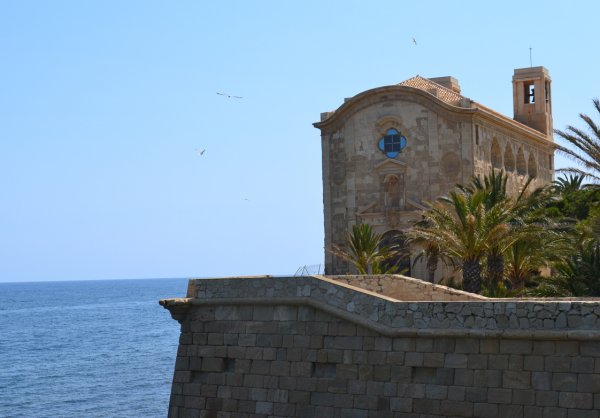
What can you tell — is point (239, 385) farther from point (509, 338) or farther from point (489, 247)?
point (489, 247)

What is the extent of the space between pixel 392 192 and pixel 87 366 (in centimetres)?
1883

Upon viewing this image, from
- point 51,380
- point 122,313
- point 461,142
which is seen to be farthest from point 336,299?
point 122,313

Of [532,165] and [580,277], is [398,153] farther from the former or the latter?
[580,277]

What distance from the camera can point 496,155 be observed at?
140 feet

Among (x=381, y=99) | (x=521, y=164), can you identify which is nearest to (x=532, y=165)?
(x=521, y=164)

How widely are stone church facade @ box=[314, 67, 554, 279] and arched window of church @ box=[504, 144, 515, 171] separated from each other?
2.14 feet

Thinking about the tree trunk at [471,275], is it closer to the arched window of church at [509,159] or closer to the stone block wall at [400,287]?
the stone block wall at [400,287]

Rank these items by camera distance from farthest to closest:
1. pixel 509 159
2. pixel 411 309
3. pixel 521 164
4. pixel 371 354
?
pixel 521 164 → pixel 509 159 → pixel 371 354 → pixel 411 309

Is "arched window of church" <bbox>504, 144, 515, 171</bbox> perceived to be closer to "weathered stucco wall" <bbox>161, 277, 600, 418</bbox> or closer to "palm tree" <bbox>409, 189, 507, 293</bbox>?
"palm tree" <bbox>409, 189, 507, 293</bbox>

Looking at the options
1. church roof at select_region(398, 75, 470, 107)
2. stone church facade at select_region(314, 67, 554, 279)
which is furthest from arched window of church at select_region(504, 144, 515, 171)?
church roof at select_region(398, 75, 470, 107)

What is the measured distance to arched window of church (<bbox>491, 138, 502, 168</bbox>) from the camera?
138ft

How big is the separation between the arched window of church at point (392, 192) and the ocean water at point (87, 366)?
32.4ft

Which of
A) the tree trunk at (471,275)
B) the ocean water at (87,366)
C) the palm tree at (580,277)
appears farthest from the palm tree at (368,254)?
the palm tree at (580,277)

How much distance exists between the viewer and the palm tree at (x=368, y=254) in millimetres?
36344
